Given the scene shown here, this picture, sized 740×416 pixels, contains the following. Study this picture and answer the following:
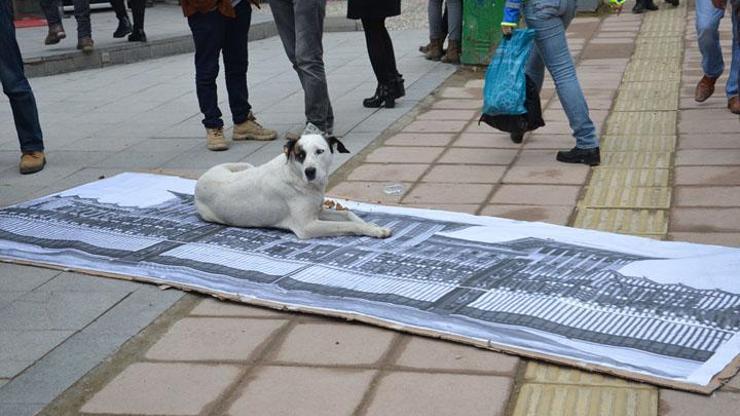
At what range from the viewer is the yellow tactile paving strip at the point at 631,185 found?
3.48 metres

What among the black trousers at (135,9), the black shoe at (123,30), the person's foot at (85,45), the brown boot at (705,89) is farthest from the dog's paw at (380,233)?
the black shoe at (123,30)

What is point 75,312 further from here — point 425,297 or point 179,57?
point 179,57

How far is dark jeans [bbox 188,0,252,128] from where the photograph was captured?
23.5 ft

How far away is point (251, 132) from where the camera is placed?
7625 mm

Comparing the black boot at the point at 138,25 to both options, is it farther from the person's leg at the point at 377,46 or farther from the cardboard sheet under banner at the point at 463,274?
the cardboard sheet under banner at the point at 463,274

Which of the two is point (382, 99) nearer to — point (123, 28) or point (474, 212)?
point (474, 212)

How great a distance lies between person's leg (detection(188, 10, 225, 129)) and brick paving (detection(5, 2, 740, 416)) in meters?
1.19

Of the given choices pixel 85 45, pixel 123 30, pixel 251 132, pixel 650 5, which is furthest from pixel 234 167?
pixel 650 5

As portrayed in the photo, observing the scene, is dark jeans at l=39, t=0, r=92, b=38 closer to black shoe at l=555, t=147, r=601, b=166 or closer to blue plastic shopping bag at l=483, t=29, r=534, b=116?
blue plastic shopping bag at l=483, t=29, r=534, b=116

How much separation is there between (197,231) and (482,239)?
1481 mm

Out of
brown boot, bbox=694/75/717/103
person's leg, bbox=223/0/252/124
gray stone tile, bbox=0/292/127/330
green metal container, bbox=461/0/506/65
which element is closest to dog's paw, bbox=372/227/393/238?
gray stone tile, bbox=0/292/127/330

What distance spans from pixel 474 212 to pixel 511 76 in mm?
1342

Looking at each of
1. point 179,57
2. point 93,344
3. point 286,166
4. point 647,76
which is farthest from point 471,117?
point 179,57

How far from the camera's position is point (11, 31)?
7.00m
